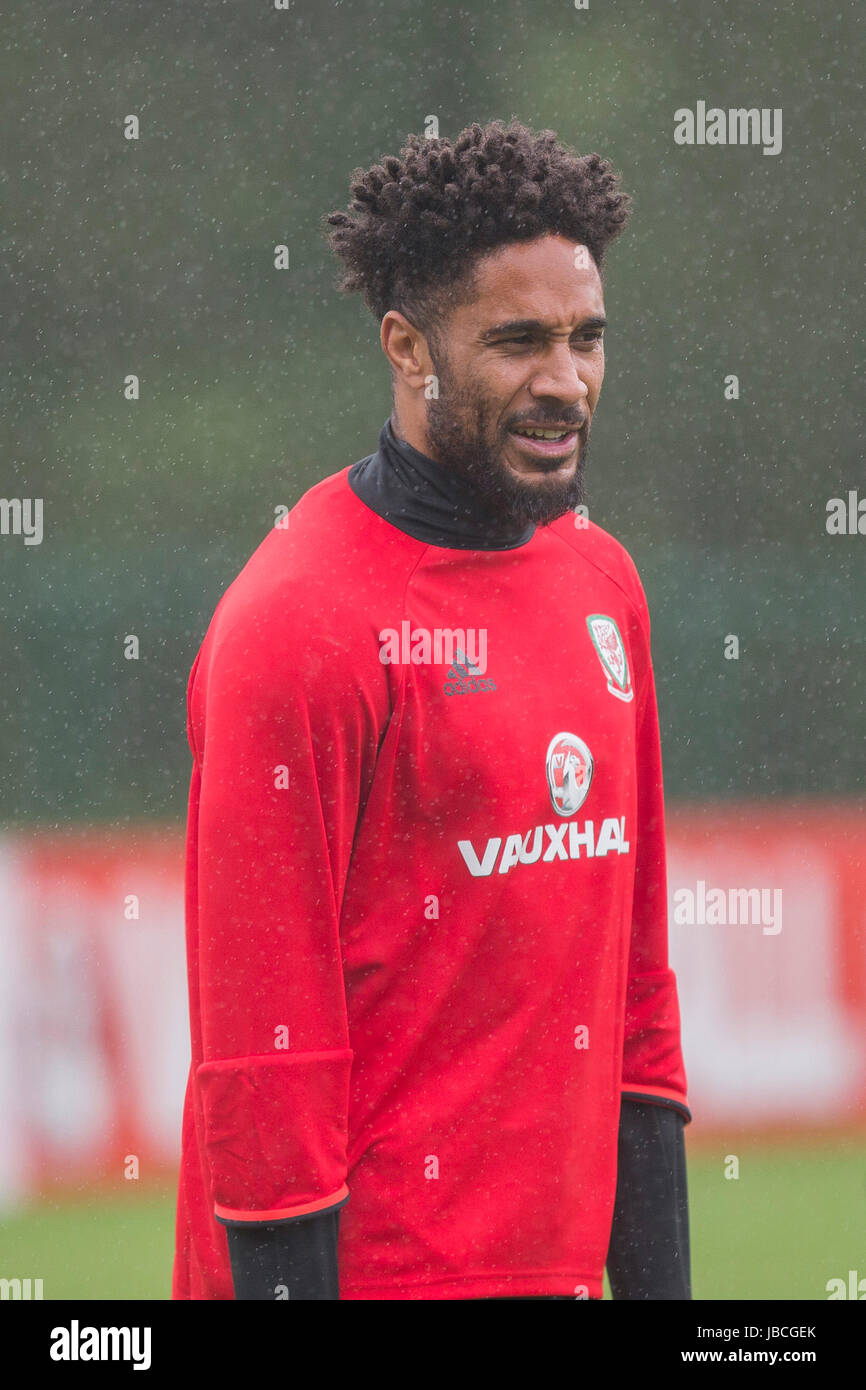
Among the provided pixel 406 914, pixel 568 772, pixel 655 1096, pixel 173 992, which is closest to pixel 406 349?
pixel 568 772

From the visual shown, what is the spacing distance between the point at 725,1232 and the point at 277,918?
4.50 meters

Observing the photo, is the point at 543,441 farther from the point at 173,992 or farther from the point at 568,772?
the point at 173,992

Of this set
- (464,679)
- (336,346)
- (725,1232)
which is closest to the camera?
(464,679)

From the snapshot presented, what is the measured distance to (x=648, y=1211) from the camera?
2197mm

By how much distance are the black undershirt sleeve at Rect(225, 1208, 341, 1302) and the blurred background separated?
17.5 ft

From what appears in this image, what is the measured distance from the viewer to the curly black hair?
2.00 m

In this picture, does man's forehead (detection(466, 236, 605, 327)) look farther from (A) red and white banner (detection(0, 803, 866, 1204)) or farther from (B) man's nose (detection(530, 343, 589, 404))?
(A) red and white banner (detection(0, 803, 866, 1204))

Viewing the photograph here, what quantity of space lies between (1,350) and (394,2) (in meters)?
3.79

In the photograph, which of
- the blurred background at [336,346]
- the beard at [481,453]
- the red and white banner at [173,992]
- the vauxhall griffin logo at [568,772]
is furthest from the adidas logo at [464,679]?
the blurred background at [336,346]

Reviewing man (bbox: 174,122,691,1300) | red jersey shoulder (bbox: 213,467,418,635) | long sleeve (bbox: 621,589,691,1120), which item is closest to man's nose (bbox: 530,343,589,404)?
man (bbox: 174,122,691,1300)

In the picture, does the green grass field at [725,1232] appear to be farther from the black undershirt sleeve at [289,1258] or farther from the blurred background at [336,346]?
the black undershirt sleeve at [289,1258]

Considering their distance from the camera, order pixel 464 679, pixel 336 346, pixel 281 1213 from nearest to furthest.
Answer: pixel 281 1213, pixel 464 679, pixel 336 346

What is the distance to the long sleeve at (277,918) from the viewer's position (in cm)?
178

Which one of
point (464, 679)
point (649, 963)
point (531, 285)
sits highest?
point (531, 285)
